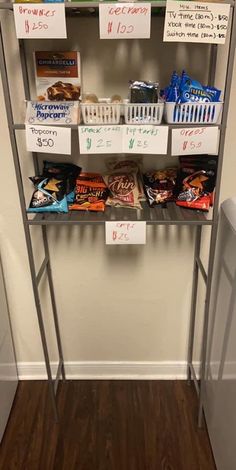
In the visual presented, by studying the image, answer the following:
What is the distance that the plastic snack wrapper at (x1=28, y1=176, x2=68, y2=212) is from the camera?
1330 mm

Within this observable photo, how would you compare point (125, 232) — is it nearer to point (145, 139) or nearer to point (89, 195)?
point (89, 195)

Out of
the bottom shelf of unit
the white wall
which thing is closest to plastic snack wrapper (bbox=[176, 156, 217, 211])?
the bottom shelf of unit

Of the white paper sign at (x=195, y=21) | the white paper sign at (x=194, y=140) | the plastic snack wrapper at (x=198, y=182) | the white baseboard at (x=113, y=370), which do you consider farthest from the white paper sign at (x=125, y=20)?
the white baseboard at (x=113, y=370)

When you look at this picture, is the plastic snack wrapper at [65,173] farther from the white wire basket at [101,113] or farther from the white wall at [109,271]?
the white wire basket at [101,113]

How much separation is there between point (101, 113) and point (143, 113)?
4.9 inches

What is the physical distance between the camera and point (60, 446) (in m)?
1.60

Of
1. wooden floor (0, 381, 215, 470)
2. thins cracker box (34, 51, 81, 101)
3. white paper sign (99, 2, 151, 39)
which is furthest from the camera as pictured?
wooden floor (0, 381, 215, 470)

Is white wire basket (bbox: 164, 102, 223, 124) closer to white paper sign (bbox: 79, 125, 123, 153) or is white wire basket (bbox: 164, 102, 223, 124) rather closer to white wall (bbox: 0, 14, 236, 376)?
white paper sign (bbox: 79, 125, 123, 153)

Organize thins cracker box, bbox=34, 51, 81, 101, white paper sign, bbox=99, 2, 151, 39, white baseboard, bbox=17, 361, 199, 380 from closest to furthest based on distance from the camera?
1. white paper sign, bbox=99, 2, 151, 39
2. thins cracker box, bbox=34, 51, 81, 101
3. white baseboard, bbox=17, 361, 199, 380

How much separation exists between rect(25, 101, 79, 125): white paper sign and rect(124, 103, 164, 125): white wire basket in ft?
0.52

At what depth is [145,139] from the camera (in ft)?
3.75

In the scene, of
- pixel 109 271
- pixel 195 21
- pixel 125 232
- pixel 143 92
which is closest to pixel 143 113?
pixel 143 92

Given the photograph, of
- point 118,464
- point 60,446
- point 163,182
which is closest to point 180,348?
point 118,464

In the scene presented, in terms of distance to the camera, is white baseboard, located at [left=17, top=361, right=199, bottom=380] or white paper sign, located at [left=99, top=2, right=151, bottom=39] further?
white baseboard, located at [left=17, top=361, right=199, bottom=380]
